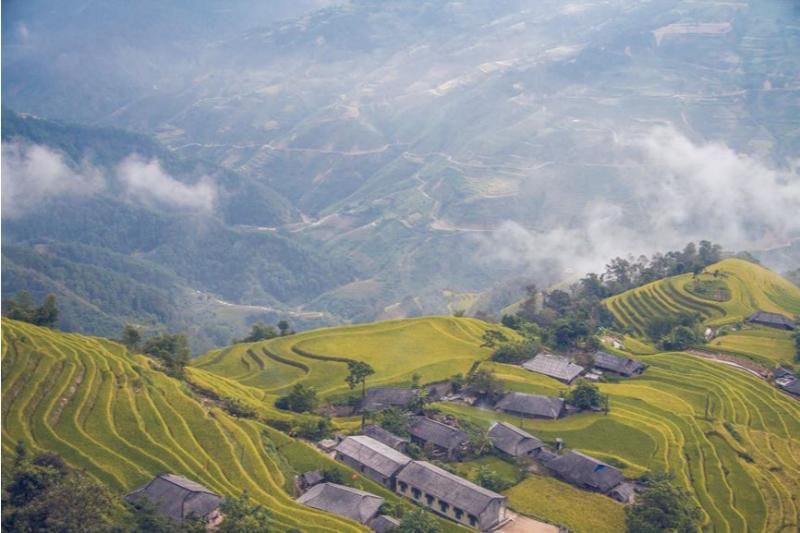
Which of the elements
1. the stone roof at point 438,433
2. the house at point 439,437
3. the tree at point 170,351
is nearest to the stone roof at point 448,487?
the house at point 439,437

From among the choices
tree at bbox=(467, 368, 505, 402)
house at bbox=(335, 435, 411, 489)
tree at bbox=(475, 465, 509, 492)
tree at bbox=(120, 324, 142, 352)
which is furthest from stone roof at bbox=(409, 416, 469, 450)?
tree at bbox=(120, 324, 142, 352)

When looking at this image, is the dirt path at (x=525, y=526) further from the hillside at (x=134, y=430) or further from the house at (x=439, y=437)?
the house at (x=439, y=437)

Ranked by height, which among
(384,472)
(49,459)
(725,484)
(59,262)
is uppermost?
(49,459)

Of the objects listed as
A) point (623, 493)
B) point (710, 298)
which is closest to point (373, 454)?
point (623, 493)

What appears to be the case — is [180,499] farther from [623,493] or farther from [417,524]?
[623,493]

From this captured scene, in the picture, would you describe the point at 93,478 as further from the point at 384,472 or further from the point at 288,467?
the point at 384,472

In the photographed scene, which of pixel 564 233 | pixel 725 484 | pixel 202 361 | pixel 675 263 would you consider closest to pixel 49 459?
pixel 725 484
